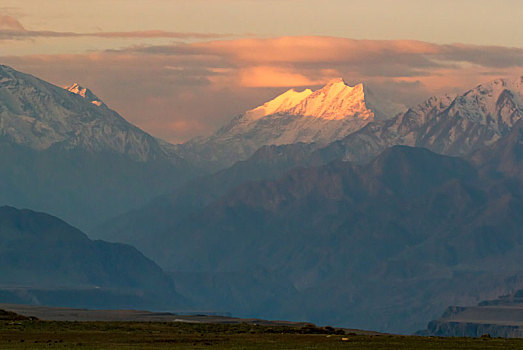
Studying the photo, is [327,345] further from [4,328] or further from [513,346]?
[4,328]

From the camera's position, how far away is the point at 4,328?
19212cm

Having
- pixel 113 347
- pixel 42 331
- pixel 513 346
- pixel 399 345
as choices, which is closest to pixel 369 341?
pixel 399 345

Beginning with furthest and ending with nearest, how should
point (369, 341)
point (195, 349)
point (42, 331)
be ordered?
point (42, 331) < point (369, 341) < point (195, 349)

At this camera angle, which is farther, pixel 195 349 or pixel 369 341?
pixel 369 341

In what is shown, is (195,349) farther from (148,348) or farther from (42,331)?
(42,331)

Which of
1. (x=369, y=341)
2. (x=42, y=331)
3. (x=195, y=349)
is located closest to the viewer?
(x=195, y=349)

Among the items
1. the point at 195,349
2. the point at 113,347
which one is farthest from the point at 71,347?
the point at 195,349

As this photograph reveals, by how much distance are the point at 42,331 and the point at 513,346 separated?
68670 millimetres

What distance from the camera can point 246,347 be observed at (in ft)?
511

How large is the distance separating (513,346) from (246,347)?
3032 centimetres

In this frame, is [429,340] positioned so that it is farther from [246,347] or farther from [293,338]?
[246,347]

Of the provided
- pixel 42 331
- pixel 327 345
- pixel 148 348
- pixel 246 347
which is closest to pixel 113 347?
pixel 148 348

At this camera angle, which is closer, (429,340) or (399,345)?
(399,345)

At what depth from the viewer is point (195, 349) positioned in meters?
152
